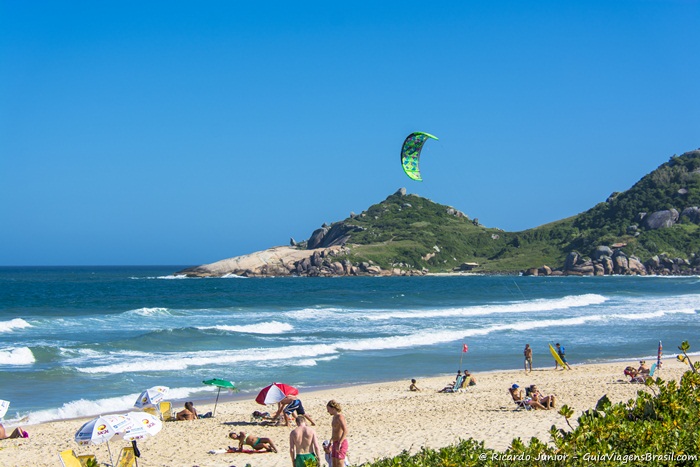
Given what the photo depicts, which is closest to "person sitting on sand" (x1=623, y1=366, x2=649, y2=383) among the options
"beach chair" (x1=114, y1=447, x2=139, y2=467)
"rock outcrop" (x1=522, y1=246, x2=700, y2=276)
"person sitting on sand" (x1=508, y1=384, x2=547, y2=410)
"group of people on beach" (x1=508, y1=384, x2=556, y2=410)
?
"group of people on beach" (x1=508, y1=384, x2=556, y2=410)

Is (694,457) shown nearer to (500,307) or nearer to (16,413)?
(16,413)

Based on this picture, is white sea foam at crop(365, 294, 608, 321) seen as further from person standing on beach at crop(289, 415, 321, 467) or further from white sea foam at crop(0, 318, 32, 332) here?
person standing on beach at crop(289, 415, 321, 467)

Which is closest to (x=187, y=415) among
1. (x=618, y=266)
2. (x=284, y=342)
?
(x=284, y=342)

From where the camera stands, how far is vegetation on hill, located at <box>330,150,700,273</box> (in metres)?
108

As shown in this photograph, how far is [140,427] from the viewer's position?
37.5 feet

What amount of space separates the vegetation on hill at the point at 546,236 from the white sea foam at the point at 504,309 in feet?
183

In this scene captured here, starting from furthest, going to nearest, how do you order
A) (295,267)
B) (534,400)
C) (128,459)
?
(295,267)
(534,400)
(128,459)

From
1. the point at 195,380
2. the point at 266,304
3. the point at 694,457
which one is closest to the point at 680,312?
the point at 266,304

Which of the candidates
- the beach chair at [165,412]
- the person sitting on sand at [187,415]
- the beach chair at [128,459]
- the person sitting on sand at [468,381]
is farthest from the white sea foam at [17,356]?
the person sitting on sand at [468,381]

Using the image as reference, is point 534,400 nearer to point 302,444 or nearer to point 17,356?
point 302,444

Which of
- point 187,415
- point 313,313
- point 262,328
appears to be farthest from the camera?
point 313,313

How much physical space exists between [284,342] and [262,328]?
18.0 ft

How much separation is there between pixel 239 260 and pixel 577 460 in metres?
107

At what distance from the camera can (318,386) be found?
65.3ft
